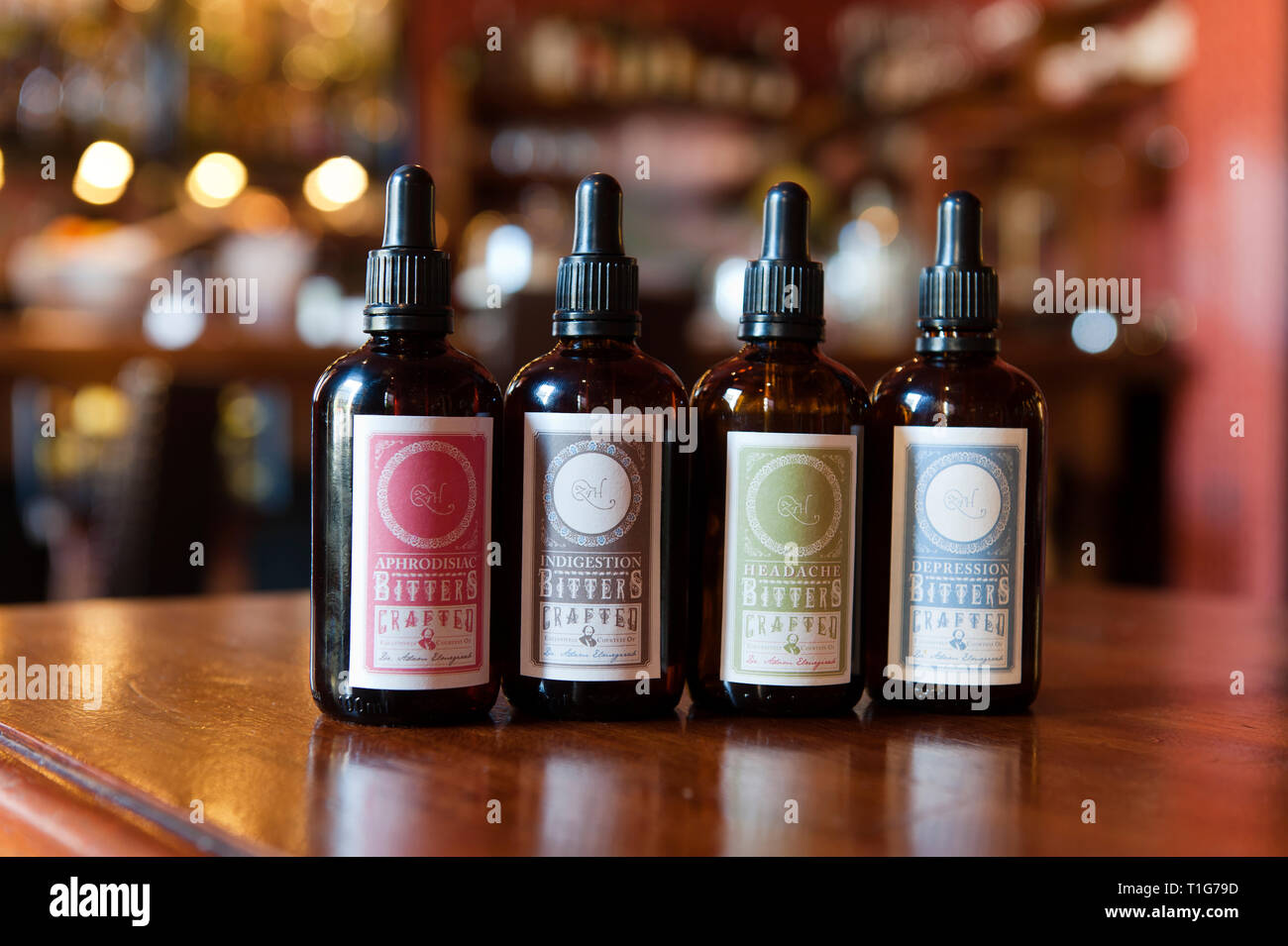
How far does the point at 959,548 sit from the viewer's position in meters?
0.69

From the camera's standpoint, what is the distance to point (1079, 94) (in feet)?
9.65

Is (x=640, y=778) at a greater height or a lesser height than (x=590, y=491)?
lesser

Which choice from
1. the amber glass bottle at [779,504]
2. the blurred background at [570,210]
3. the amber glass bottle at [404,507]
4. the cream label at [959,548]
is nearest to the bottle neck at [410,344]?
the amber glass bottle at [404,507]

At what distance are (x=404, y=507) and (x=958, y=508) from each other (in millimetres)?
278

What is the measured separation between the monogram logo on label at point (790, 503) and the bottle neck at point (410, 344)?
17 centimetres

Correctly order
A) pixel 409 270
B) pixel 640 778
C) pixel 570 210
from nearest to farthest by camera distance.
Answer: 1. pixel 640 778
2. pixel 409 270
3. pixel 570 210

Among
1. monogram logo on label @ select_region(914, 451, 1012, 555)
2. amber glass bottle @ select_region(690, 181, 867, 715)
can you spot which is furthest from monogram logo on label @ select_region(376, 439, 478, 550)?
monogram logo on label @ select_region(914, 451, 1012, 555)

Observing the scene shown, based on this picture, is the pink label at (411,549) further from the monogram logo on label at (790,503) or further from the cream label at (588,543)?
the monogram logo on label at (790,503)

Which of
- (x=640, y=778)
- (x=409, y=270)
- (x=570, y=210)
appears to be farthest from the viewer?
(x=570, y=210)

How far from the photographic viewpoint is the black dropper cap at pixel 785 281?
26.8 inches

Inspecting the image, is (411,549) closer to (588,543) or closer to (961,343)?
(588,543)

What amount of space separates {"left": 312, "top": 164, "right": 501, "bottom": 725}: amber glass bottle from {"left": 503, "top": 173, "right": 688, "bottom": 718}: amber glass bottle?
0.02 meters

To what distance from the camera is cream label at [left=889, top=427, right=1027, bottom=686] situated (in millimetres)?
686

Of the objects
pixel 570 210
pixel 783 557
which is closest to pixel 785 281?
pixel 783 557
